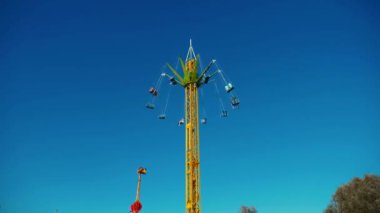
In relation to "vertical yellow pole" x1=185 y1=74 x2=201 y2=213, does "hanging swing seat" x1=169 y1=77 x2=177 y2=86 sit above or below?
above

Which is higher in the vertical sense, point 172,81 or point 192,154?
point 172,81

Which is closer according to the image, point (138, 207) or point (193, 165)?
point (138, 207)

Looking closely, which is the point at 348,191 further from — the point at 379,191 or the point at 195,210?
the point at 195,210

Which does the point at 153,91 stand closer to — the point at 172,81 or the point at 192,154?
the point at 172,81

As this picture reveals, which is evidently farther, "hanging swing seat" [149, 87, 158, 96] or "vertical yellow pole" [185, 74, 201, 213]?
"hanging swing seat" [149, 87, 158, 96]

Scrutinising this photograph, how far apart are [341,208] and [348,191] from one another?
8.87ft

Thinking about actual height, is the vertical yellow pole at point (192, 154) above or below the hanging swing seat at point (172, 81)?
below

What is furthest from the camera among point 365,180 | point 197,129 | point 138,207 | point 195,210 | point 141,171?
point 365,180

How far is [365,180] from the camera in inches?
1891

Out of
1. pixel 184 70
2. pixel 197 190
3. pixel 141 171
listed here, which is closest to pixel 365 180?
pixel 197 190

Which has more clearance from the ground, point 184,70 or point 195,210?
point 184,70

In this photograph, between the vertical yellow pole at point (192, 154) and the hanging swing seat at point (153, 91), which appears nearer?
the vertical yellow pole at point (192, 154)

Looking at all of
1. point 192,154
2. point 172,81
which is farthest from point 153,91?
point 192,154

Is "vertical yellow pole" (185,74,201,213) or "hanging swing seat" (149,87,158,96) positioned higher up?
"hanging swing seat" (149,87,158,96)
